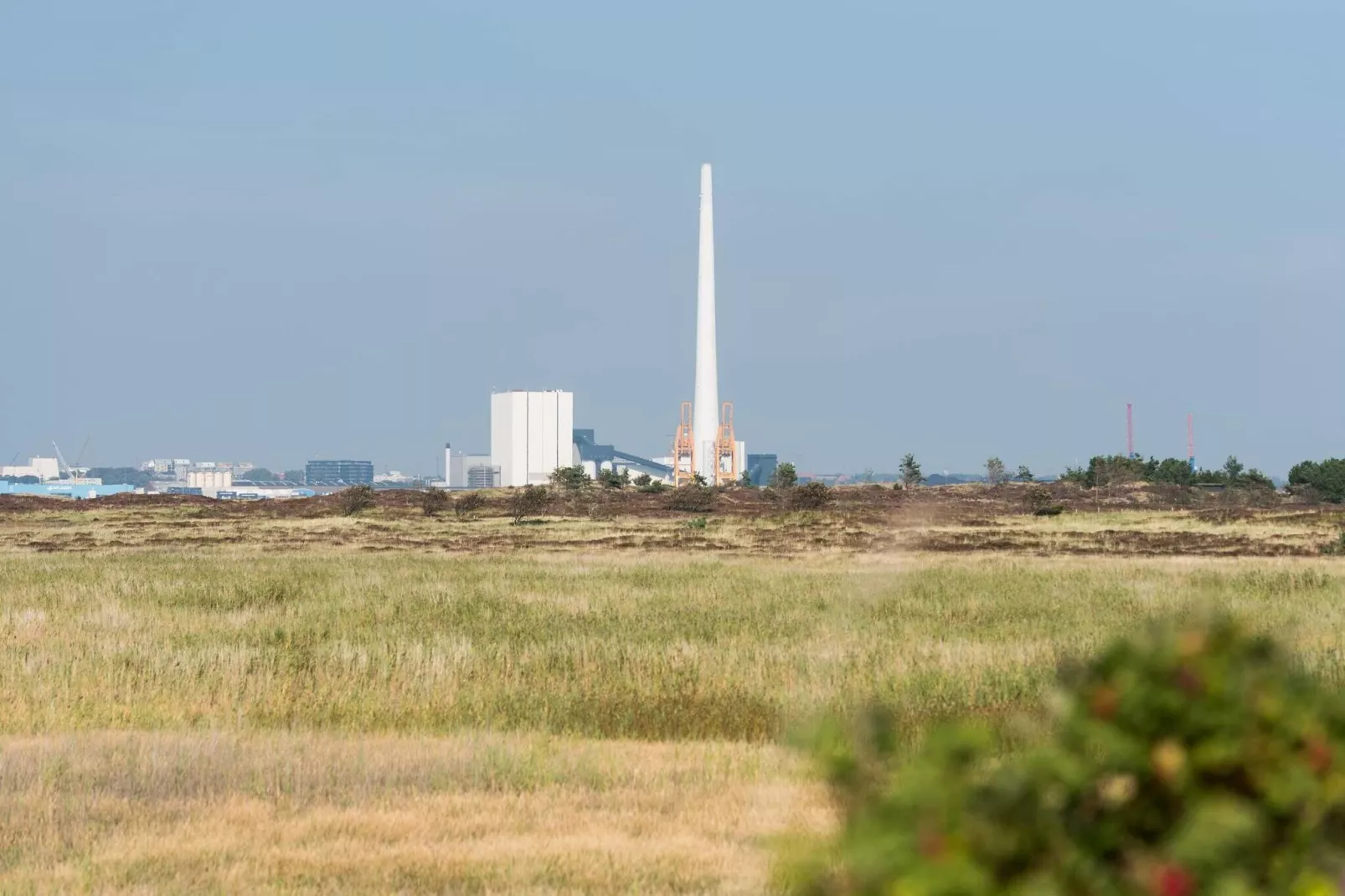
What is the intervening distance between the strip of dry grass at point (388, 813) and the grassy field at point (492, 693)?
30 millimetres

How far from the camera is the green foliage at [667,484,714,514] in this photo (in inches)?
3221

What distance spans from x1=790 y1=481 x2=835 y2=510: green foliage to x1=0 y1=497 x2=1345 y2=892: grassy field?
38374 millimetres

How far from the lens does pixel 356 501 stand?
83312 mm

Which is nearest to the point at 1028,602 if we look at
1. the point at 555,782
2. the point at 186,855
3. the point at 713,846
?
the point at 555,782

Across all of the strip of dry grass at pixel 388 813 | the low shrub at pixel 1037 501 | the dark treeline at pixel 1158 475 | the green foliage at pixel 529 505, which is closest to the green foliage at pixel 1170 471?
the dark treeline at pixel 1158 475

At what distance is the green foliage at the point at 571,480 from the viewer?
320 feet

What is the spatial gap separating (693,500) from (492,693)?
227 feet

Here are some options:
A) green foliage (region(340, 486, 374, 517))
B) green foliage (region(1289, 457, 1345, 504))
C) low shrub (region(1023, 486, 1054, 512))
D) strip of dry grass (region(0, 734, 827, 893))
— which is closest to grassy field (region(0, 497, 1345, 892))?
strip of dry grass (region(0, 734, 827, 893))

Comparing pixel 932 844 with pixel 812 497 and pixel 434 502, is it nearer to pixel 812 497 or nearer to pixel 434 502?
pixel 812 497

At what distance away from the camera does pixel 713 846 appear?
8648mm

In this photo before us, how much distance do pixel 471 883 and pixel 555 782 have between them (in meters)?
2.80

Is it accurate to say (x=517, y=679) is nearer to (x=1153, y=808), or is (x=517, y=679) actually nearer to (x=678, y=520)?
(x=1153, y=808)

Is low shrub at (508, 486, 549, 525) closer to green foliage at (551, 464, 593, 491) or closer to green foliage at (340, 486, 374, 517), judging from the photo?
green foliage at (340, 486, 374, 517)

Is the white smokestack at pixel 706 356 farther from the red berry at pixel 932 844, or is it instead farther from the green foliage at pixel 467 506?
the red berry at pixel 932 844
